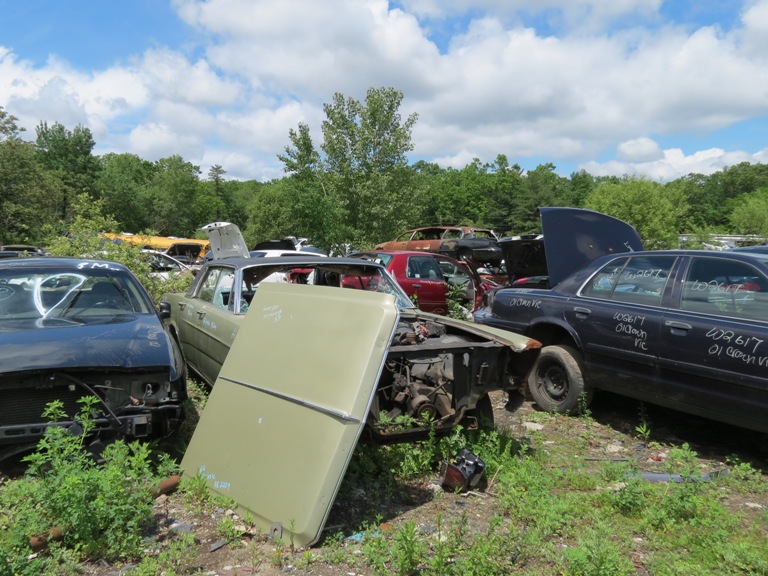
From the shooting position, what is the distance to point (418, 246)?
20.3 m

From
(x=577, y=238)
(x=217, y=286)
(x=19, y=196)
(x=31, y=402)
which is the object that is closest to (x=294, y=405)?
(x=31, y=402)

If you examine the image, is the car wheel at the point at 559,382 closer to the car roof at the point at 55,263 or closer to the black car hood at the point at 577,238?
the black car hood at the point at 577,238

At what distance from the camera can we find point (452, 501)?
394 centimetres

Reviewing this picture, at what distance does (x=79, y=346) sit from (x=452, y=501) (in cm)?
305

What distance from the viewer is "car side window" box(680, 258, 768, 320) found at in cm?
453

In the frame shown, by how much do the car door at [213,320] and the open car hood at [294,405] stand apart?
1.02 metres

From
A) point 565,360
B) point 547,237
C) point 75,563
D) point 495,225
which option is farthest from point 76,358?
point 495,225

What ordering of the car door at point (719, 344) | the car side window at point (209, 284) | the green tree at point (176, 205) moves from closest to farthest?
the car door at point (719, 344), the car side window at point (209, 284), the green tree at point (176, 205)

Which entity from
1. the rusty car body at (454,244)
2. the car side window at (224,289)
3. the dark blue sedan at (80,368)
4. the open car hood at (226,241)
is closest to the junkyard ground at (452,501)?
the dark blue sedan at (80,368)

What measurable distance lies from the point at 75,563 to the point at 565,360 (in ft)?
15.4

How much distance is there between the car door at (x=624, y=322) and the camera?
200 inches

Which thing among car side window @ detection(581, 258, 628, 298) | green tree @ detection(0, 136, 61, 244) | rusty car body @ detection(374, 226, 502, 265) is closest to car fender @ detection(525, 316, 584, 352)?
car side window @ detection(581, 258, 628, 298)

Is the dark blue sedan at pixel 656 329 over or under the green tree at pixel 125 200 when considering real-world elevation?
under

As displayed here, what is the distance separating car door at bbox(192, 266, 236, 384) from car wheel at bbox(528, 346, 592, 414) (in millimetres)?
3251
